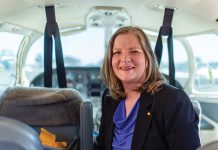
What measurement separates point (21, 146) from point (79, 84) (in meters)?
3.55

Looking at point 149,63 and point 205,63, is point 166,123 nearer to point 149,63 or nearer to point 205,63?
point 149,63

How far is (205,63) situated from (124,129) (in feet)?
7.34


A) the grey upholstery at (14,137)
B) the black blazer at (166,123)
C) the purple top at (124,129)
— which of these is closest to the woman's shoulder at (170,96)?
the black blazer at (166,123)

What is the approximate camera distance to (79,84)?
4.70 meters

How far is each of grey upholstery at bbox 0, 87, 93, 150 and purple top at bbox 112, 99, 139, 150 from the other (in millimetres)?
240

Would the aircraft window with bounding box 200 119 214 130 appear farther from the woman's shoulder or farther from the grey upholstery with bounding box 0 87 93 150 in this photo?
the grey upholstery with bounding box 0 87 93 150

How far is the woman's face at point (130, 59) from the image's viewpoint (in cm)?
177

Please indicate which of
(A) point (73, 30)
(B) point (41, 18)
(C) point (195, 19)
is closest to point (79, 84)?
(A) point (73, 30)

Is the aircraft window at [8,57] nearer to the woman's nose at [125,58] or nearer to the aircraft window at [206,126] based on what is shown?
the woman's nose at [125,58]

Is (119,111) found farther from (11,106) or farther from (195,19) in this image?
(195,19)

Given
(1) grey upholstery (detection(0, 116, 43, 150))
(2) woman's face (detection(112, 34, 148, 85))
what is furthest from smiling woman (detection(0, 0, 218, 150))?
(1) grey upholstery (detection(0, 116, 43, 150))

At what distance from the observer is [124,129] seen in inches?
70.8

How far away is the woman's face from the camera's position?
1.77 meters

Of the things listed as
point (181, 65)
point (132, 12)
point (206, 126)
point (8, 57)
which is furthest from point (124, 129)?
point (181, 65)
